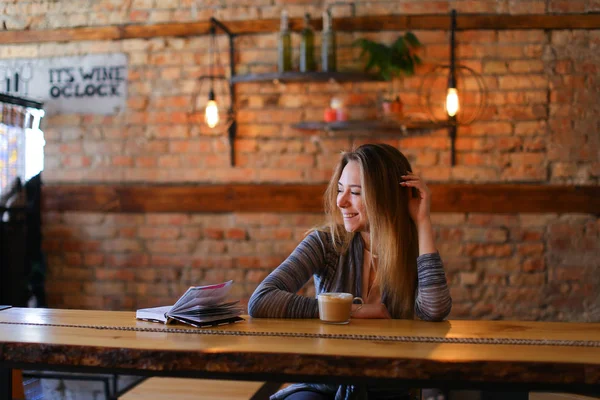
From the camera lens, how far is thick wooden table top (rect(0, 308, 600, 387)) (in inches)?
54.1

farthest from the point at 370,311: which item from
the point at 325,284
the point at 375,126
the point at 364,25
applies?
the point at 364,25

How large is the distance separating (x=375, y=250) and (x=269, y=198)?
1908 millimetres

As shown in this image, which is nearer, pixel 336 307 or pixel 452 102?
pixel 336 307

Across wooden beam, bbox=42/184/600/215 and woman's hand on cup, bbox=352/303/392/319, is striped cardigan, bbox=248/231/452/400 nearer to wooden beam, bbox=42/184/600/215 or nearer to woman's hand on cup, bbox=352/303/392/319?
woman's hand on cup, bbox=352/303/392/319

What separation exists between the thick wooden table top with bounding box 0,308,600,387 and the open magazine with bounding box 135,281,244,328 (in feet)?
0.12

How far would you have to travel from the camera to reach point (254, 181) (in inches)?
158

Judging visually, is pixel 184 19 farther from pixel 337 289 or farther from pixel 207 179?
pixel 337 289

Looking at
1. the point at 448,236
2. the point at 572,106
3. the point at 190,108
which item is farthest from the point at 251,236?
the point at 572,106

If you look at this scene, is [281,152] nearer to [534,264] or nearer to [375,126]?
[375,126]

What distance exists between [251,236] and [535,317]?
1812 millimetres

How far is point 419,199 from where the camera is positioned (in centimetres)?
214

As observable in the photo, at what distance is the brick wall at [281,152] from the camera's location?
3.79 meters

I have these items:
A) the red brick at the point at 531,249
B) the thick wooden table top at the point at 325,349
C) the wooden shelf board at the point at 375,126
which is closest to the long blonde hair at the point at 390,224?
the thick wooden table top at the point at 325,349

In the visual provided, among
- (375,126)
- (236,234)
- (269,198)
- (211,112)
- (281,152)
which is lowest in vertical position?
(236,234)
